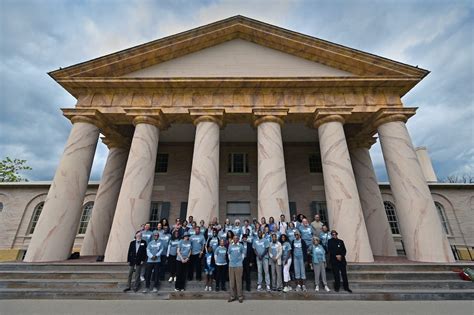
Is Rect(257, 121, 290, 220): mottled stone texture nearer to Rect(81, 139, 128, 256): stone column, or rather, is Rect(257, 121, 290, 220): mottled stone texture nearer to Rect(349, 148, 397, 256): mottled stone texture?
Rect(349, 148, 397, 256): mottled stone texture

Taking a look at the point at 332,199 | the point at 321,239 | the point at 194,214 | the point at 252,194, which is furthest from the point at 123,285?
the point at 252,194

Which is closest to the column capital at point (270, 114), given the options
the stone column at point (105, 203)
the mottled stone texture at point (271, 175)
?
the mottled stone texture at point (271, 175)

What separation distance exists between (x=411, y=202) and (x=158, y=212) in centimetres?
1422

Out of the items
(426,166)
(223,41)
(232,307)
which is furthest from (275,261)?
(426,166)

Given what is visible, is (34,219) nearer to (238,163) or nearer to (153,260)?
(238,163)

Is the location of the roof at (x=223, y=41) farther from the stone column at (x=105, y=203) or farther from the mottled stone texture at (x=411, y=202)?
the stone column at (x=105, y=203)

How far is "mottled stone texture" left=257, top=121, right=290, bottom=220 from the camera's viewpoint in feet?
30.5

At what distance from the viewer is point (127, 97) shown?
1163cm

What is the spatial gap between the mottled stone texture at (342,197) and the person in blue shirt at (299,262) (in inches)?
130

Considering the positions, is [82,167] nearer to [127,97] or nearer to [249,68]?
[127,97]

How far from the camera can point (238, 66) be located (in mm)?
12250

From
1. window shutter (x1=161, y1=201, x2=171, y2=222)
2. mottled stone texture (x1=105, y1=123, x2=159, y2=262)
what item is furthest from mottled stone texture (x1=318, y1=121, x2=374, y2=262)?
window shutter (x1=161, y1=201, x2=171, y2=222)

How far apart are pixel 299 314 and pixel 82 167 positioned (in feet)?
35.8

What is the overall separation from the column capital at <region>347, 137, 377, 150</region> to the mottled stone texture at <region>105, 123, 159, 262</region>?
12253 millimetres
